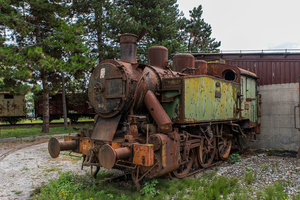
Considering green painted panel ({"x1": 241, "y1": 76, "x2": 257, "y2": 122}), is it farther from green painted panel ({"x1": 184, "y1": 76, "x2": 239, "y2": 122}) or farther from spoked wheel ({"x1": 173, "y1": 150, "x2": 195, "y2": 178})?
spoked wheel ({"x1": 173, "y1": 150, "x2": 195, "y2": 178})

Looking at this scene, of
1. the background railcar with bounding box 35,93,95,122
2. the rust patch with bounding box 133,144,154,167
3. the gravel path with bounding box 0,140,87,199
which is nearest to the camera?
the rust patch with bounding box 133,144,154,167

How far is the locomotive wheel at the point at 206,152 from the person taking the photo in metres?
6.51

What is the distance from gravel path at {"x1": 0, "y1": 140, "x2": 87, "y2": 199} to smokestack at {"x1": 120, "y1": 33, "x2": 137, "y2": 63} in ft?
10.4

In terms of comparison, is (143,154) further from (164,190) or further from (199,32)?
(199,32)

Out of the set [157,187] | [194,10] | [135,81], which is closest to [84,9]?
[194,10]

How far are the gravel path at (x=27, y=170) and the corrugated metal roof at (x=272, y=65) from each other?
7712mm

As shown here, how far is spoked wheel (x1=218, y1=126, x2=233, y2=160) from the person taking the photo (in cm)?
781

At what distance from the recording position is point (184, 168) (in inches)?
245

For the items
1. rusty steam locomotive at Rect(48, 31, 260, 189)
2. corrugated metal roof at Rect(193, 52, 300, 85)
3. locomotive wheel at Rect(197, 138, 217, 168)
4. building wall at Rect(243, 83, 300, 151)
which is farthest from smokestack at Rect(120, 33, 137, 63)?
building wall at Rect(243, 83, 300, 151)

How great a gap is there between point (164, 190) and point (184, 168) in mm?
1495

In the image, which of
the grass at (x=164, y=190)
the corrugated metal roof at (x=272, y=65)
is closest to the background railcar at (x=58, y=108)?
the corrugated metal roof at (x=272, y=65)

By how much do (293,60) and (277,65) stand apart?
66 cm

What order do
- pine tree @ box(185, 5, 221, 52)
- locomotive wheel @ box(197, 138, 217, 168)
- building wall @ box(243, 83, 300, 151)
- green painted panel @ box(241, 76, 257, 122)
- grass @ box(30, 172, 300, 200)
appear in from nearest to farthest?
grass @ box(30, 172, 300, 200)
locomotive wheel @ box(197, 138, 217, 168)
green painted panel @ box(241, 76, 257, 122)
building wall @ box(243, 83, 300, 151)
pine tree @ box(185, 5, 221, 52)

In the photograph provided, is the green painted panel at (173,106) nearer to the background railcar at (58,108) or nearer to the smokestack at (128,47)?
the smokestack at (128,47)
